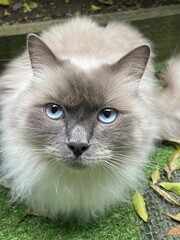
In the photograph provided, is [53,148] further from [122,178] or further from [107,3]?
[107,3]

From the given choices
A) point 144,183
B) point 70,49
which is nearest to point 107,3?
point 70,49

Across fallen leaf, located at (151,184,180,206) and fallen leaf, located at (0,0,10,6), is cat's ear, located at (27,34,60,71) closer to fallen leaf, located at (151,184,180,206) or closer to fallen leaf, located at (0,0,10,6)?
fallen leaf, located at (151,184,180,206)

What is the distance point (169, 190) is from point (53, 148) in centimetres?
89

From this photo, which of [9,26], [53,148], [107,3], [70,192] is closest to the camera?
[53,148]

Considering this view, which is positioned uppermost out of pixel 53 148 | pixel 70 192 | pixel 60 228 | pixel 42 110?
pixel 42 110

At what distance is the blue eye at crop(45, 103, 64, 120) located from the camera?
4.71 feet

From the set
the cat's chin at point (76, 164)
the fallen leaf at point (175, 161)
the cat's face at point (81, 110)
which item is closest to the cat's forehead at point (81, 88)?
the cat's face at point (81, 110)

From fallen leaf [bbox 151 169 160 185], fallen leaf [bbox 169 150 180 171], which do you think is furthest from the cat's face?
fallen leaf [bbox 169 150 180 171]

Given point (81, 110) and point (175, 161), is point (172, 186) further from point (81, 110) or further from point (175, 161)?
point (81, 110)

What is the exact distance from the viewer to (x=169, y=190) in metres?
2.04

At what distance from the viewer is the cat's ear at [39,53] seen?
146 cm

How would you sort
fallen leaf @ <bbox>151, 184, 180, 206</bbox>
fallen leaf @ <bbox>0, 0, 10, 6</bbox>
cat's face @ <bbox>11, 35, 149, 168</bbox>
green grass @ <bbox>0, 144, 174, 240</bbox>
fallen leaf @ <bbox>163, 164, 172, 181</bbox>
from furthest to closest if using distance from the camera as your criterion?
fallen leaf @ <bbox>0, 0, 10, 6</bbox> < fallen leaf @ <bbox>163, 164, 172, 181</bbox> < fallen leaf @ <bbox>151, 184, 180, 206</bbox> < green grass @ <bbox>0, 144, 174, 240</bbox> < cat's face @ <bbox>11, 35, 149, 168</bbox>

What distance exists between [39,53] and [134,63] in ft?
1.26

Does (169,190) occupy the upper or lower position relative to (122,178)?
lower
